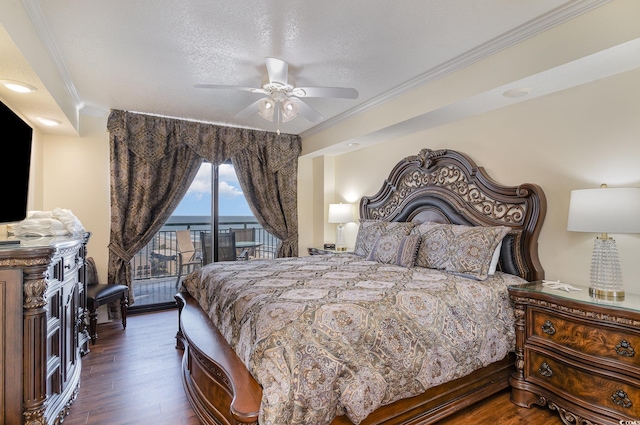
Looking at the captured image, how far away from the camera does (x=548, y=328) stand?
2.24 metres

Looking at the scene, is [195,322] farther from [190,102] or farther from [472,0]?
[472,0]

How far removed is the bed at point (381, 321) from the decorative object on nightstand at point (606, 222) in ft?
1.68

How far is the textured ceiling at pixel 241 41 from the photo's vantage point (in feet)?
6.79

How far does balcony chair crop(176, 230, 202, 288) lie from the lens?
484 cm

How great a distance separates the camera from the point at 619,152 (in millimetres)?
2330

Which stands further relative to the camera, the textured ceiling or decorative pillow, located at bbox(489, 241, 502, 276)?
decorative pillow, located at bbox(489, 241, 502, 276)

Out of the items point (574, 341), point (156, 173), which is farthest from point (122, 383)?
point (574, 341)

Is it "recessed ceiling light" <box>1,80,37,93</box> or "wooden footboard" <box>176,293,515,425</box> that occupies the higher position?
"recessed ceiling light" <box>1,80,37,93</box>

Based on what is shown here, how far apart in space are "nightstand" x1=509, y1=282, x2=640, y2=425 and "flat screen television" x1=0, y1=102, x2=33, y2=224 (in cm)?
357

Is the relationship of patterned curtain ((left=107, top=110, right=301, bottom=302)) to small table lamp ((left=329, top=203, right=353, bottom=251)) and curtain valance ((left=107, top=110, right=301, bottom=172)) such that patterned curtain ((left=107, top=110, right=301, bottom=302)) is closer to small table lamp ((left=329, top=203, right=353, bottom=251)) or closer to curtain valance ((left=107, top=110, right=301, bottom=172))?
curtain valance ((left=107, top=110, right=301, bottom=172))

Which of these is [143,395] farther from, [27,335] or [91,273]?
[91,273]

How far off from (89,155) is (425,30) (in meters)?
4.15

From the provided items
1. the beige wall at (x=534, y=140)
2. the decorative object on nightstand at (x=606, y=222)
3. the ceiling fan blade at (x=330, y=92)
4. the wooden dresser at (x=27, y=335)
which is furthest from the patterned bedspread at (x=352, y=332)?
the ceiling fan blade at (x=330, y=92)

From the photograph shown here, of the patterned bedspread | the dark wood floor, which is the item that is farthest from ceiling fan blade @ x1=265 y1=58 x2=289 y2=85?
the dark wood floor
